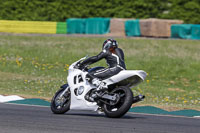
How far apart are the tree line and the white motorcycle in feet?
110

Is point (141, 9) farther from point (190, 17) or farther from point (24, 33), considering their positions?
point (24, 33)

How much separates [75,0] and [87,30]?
595 cm

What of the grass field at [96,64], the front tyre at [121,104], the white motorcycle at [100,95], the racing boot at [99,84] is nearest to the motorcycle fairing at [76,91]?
the white motorcycle at [100,95]

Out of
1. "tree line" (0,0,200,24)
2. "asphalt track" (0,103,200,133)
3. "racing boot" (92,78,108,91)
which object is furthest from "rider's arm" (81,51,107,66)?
"tree line" (0,0,200,24)

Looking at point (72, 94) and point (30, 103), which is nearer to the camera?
point (72, 94)

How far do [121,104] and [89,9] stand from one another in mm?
35499

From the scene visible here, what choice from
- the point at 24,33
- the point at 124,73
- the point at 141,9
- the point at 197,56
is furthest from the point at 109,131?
the point at 141,9

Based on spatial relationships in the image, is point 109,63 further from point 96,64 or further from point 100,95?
point 96,64

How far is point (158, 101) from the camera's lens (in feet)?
52.5

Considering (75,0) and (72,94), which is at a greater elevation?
(75,0)

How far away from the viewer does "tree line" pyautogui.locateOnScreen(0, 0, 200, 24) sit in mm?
43312

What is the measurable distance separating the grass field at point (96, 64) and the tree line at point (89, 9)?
33.5ft

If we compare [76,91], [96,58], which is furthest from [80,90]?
[96,58]

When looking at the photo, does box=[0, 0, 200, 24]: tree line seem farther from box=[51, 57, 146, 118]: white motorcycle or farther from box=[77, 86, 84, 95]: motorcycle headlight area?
box=[77, 86, 84, 95]: motorcycle headlight area
